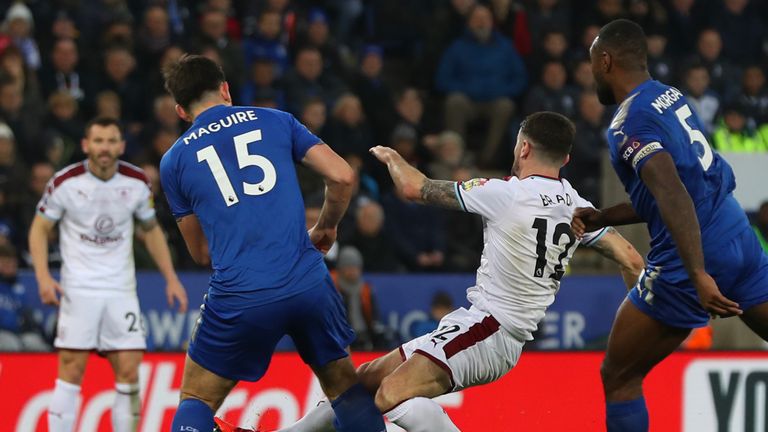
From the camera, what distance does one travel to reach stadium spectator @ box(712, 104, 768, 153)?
49.2 feet

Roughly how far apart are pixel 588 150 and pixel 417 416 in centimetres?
843

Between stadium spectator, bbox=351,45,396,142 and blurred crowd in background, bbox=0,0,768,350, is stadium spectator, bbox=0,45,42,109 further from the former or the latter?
stadium spectator, bbox=351,45,396,142

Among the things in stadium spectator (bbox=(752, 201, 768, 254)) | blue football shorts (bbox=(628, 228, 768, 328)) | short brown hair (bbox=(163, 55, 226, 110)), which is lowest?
blue football shorts (bbox=(628, 228, 768, 328))

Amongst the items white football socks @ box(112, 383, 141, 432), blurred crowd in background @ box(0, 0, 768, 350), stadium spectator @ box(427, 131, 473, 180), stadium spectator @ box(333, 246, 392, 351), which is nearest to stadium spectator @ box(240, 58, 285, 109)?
blurred crowd in background @ box(0, 0, 768, 350)

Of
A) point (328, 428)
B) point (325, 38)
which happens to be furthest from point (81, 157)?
point (328, 428)

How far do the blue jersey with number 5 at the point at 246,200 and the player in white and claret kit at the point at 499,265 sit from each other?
0.56m

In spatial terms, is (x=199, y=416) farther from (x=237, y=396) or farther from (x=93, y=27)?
(x=93, y=27)

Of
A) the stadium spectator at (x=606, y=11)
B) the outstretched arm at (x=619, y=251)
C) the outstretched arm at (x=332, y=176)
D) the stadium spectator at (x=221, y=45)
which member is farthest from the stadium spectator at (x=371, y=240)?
the outstretched arm at (x=332, y=176)

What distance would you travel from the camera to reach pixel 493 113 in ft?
50.5

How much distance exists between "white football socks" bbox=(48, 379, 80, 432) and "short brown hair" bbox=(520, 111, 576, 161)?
364cm

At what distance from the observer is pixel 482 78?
1548 centimetres

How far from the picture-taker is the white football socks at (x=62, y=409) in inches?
344

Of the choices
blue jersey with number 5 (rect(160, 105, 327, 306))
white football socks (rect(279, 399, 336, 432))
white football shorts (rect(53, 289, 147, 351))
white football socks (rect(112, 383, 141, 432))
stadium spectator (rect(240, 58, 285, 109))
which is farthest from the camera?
stadium spectator (rect(240, 58, 285, 109))

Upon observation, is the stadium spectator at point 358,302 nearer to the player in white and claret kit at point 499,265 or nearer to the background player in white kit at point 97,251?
the background player in white kit at point 97,251
